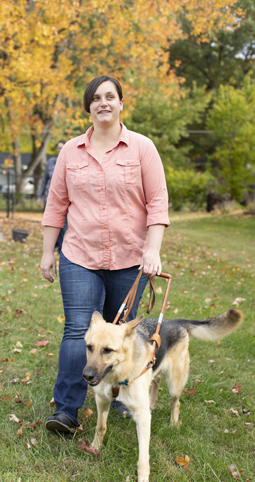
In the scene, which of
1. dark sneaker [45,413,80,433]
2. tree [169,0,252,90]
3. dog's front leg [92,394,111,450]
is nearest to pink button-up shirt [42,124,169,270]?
dog's front leg [92,394,111,450]

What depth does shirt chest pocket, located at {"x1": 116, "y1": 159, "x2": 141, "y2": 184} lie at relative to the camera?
2938mm

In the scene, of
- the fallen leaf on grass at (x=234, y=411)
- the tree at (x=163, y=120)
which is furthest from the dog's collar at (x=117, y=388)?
the tree at (x=163, y=120)

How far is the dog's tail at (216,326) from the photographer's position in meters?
3.37

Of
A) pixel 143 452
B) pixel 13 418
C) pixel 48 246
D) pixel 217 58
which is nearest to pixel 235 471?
pixel 143 452

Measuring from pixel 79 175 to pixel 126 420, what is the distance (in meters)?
1.91

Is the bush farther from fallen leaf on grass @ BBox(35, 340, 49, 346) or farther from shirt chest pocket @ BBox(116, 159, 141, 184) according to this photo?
shirt chest pocket @ BBox(116, 159, 141, 184)

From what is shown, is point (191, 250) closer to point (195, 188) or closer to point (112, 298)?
point (112, 298)

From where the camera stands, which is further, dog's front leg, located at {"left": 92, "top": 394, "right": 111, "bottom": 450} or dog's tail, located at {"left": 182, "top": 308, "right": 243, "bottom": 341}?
dog's tail, located at {"left": 182, "top": 308, "right": 243, "bottom": 341}

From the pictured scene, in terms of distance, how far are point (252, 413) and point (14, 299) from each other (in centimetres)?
382

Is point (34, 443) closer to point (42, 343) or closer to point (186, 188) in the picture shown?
point (42, 343)

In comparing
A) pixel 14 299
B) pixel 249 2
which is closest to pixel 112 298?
pixel 14 299

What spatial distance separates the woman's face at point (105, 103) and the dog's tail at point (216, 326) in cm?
167

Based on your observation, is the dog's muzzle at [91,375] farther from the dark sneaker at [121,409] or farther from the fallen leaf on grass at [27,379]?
the fallen leaf on grass at [27,379]

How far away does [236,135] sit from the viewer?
2453 centimetres
